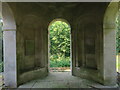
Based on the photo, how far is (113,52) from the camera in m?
3.62

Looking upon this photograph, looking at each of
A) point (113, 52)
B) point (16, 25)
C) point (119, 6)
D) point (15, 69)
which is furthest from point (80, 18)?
point (15, 69)

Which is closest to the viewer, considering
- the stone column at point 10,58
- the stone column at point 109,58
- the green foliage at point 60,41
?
the stone column at point 10,58

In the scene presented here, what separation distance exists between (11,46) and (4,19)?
92 centimetres

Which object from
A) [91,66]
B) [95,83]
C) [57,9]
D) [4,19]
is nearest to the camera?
[4,19]

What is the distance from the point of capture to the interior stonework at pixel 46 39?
3.51 m

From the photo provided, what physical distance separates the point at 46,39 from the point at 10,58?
1903 mm

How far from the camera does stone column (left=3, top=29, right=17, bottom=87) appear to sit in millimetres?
3502

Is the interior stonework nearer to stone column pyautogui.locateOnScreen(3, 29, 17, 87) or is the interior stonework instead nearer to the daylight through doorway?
stone column pyautogui.locateOnScreen(3, 29, 17, 87)

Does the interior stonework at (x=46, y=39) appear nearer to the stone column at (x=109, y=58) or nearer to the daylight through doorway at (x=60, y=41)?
the stone column at (x=109, y=58)

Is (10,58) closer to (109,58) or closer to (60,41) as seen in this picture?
(109,58)

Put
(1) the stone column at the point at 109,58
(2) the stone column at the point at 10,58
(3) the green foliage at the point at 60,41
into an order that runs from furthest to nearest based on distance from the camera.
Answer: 1. (3) the green foliage at the point at 60,41
2. (1) the stone column at the point at 109,58
3. (2) the stone column at the point at 10,58

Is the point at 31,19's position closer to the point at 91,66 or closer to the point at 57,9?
the point at 57,9

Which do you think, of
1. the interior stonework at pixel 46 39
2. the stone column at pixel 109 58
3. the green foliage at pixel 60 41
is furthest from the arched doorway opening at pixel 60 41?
the stone column at pixel 109 58

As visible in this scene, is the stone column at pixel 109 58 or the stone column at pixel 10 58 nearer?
the stone column at pixel 10 58
